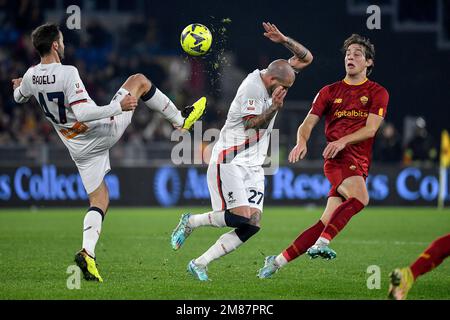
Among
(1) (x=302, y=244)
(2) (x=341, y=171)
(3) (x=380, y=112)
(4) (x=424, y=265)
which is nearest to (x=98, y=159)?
(1) (x=302, y=244)

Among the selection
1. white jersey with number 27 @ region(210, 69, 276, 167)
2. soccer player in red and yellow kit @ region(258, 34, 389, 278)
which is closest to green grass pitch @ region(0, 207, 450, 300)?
soccer player in red and yellow kit @ region(258, 34, 389, 278)

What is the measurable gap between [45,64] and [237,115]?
6.50 ft

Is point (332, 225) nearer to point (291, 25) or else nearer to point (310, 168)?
point (310, 168)

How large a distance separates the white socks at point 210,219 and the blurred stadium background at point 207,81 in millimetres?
8677

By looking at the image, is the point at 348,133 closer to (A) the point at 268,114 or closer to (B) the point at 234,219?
(A) the point at 268,114

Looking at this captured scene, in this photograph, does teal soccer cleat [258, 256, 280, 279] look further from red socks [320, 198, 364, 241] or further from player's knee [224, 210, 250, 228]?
red socks [320, 198, 364, 241]

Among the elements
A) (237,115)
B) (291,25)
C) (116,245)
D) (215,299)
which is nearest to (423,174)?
(291,25)

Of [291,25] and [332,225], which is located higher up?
[291,25]

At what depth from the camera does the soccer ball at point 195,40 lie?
9664mm

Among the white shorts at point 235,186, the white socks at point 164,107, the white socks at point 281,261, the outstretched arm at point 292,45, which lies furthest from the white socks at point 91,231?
the outstretched arm at point 292,45

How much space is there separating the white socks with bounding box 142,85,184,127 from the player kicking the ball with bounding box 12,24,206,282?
0.03m

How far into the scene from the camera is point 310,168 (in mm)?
→ 20875

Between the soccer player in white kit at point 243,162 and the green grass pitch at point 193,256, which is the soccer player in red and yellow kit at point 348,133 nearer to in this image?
the soccer player in white kit at point 243,162

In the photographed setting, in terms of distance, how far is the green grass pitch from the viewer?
793cm
